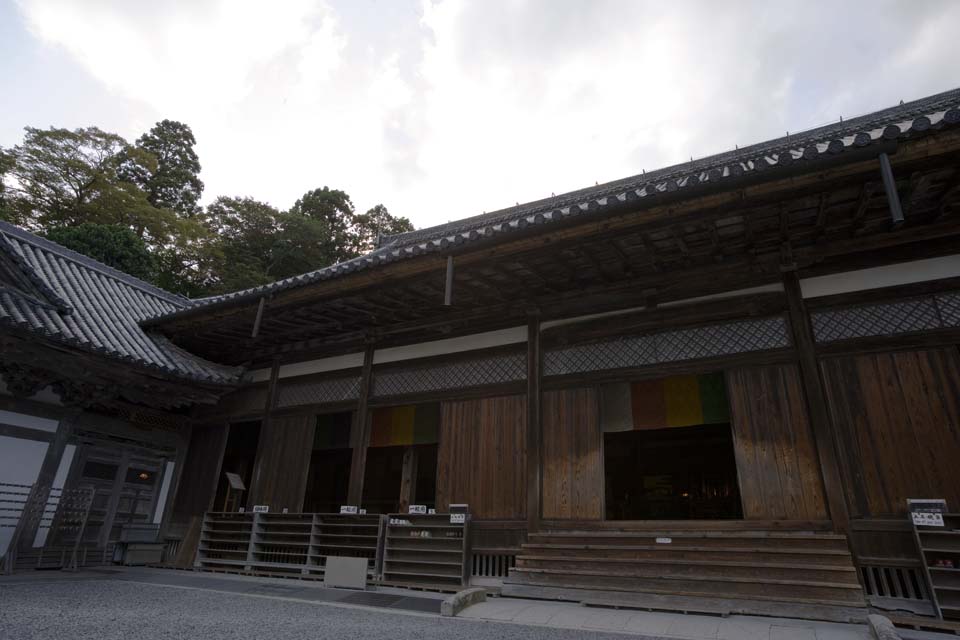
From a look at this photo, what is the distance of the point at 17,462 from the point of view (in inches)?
363

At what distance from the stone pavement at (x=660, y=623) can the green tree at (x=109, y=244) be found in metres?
23.9

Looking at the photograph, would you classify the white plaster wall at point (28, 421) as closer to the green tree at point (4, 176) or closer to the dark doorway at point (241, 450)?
the dark doorway at point (241, 450)

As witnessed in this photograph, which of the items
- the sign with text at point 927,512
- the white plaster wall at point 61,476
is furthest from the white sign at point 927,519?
the white plaster wall at point 61,476

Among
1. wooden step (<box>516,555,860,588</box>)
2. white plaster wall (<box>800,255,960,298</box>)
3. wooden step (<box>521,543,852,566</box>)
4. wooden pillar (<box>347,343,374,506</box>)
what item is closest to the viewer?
wooden step (<box>516,555,860,588</box>)

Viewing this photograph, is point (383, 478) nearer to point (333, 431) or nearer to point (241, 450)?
point (241, 450)

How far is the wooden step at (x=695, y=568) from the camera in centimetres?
520

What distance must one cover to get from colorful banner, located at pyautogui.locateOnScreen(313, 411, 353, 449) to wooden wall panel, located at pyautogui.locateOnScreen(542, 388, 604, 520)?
13.3 feet

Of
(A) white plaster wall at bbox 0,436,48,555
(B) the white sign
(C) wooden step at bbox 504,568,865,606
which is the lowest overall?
(C) wooden step at bbox 504,568,865,606

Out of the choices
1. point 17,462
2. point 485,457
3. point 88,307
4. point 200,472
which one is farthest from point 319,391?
point 88,307

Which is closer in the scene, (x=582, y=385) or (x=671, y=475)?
(x=582, y=385)

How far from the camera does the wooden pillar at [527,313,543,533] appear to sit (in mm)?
7402

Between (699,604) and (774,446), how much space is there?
214cm

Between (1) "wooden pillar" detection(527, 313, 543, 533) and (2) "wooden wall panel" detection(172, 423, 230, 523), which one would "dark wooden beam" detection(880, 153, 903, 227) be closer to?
(1) "wooden pillar" detection(527, 313, 543, 533)

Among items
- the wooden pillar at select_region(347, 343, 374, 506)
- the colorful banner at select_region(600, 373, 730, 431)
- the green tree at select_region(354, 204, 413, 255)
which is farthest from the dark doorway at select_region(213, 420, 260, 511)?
the green tree at select_region(354, 204, 413, 255)
